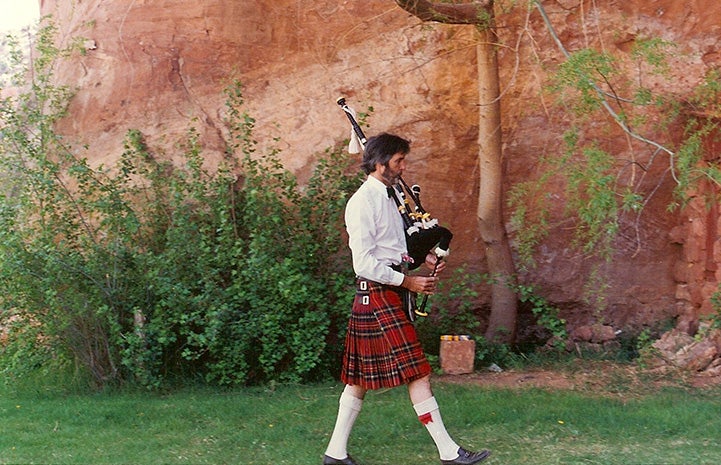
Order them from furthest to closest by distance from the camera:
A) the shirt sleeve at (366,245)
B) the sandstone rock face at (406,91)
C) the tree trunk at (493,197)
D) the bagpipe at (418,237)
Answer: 1. the sandstone rock face at (406,91)
2. the tree trunk at (493,197)
3. the bagpipe at (418,237)
4. the shirt sleeve at (366,245)

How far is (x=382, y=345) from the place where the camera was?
499cm

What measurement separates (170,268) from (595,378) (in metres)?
3.68

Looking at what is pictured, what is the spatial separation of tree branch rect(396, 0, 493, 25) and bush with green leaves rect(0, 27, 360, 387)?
1.42 m

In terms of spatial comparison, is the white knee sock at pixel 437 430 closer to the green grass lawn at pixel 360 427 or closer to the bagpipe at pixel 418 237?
the green grass lawn at pixel 360 427

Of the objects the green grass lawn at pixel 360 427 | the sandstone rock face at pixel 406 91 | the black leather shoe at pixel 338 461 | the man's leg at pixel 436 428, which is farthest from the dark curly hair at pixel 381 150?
the sandstone rock face at pixel 406 91

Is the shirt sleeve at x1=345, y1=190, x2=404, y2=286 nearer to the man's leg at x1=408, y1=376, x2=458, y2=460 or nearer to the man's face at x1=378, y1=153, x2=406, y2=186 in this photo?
the man's face at x1=378, y1=153, x2=406, y2=186

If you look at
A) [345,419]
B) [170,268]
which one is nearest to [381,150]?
[345,419]

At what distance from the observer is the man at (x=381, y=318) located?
4.90 m

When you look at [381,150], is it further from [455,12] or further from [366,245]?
[455,12]

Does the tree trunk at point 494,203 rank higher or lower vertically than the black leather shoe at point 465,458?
higher

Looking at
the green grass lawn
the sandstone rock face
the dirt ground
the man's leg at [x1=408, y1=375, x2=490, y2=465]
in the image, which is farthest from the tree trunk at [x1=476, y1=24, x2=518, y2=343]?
the man's leg at [x1=408, y1=375, x2=490, y2=465]

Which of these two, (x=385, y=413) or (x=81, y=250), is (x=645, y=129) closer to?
(x=385, y=413)

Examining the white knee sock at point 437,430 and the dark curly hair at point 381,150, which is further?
the dark curly hair at point 381,150

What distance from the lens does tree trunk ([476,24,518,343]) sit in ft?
26.0
